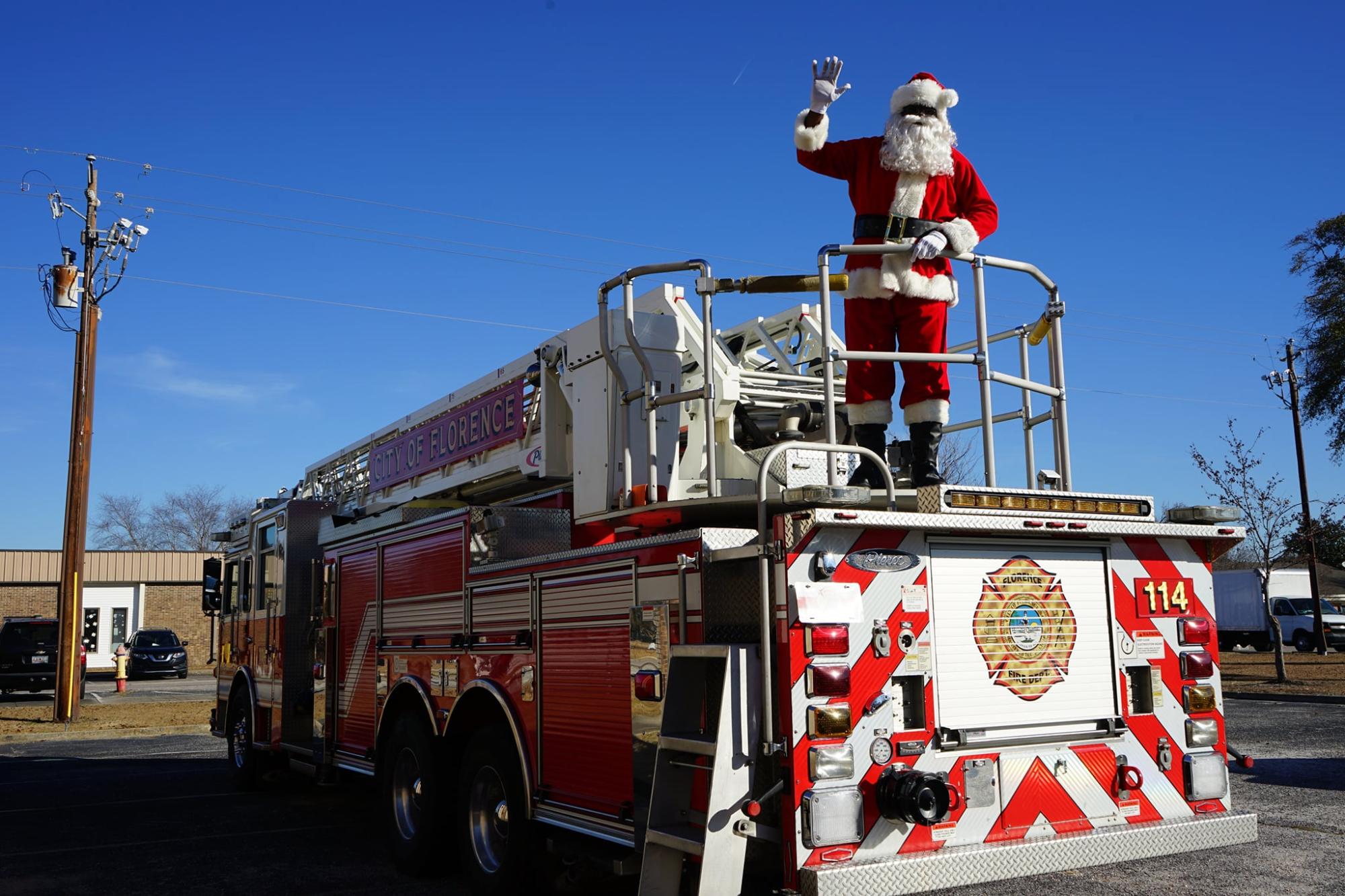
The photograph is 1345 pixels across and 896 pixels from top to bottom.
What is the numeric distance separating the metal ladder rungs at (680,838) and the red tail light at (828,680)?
0.65 metres

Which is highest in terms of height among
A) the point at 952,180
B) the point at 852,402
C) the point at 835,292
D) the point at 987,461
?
the point at 952,180

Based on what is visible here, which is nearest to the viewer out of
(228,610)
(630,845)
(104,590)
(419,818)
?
(630,845)

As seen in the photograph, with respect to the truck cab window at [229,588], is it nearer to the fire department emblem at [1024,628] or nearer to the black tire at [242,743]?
the black tire at [242,743]

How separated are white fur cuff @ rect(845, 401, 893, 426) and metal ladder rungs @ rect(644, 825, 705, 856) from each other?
226 centimetres

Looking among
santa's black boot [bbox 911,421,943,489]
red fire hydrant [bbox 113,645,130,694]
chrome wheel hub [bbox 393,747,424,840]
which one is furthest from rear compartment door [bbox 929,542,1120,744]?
red fire hydrant [bbox 113,645,130,694]

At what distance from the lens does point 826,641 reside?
4.34 metres

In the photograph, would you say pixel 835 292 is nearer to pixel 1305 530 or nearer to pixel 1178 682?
pixel 1178 682

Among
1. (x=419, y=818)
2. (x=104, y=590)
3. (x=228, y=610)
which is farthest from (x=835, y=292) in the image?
(x=104, y=590)

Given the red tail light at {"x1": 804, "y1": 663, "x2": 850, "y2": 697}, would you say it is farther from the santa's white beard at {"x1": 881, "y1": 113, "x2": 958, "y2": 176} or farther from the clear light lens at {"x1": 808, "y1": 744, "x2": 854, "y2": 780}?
the santa's white beard at {"x1": 881, "y1": 113, "x2": 958, "y2": 176}

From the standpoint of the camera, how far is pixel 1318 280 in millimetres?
30891

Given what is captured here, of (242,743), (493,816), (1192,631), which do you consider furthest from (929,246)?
(242,743)

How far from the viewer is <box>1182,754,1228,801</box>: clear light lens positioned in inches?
205

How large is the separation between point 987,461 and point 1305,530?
1038 inches

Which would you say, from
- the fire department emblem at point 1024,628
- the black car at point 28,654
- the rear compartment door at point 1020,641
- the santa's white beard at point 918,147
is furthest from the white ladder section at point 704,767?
the black car at point 28,654
